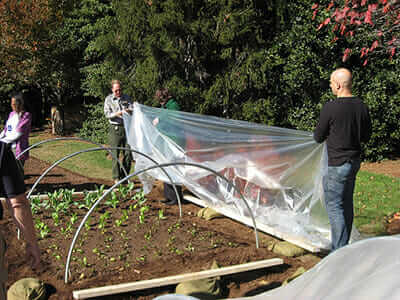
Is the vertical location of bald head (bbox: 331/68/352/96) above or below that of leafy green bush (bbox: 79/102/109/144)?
above

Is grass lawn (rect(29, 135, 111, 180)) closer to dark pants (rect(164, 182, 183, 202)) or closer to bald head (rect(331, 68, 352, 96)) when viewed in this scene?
dark pants (rect(164, 182, 183, 202))

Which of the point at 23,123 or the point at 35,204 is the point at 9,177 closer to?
the point at 35,204

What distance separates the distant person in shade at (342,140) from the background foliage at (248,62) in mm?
5863

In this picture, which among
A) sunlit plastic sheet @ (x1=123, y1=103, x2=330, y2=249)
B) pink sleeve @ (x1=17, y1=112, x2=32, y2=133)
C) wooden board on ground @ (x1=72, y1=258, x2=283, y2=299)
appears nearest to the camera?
wooden board on ground @ (x1=72, y1=258, x2=283, y2=299)

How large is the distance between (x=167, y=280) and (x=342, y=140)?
203 centimetres

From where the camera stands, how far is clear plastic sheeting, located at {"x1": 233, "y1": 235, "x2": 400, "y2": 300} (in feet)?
5.37

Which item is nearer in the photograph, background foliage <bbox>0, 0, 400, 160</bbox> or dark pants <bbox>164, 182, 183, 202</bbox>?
dark pants <bbox>164, 182, 183, 202</bbox>

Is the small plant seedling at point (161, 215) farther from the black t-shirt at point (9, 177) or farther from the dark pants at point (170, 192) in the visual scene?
the black t-shirt at point (9, 177)

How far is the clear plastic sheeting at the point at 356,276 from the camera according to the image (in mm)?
1638

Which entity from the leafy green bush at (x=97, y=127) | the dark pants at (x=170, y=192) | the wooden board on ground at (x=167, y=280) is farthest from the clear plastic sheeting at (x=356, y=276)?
the leafy green bush at (x=97, y=127)

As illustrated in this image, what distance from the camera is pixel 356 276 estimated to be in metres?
1.78

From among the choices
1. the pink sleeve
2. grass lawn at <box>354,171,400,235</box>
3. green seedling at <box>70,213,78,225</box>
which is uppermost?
the pink sleeve

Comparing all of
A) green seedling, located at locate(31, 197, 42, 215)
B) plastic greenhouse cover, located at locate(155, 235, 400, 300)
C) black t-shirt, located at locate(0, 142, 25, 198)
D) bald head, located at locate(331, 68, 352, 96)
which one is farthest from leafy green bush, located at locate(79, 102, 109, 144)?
plastic greenhouse cover, located at locate(155, 235, 400, 300)

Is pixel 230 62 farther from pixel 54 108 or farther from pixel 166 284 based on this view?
pixel 54 108
